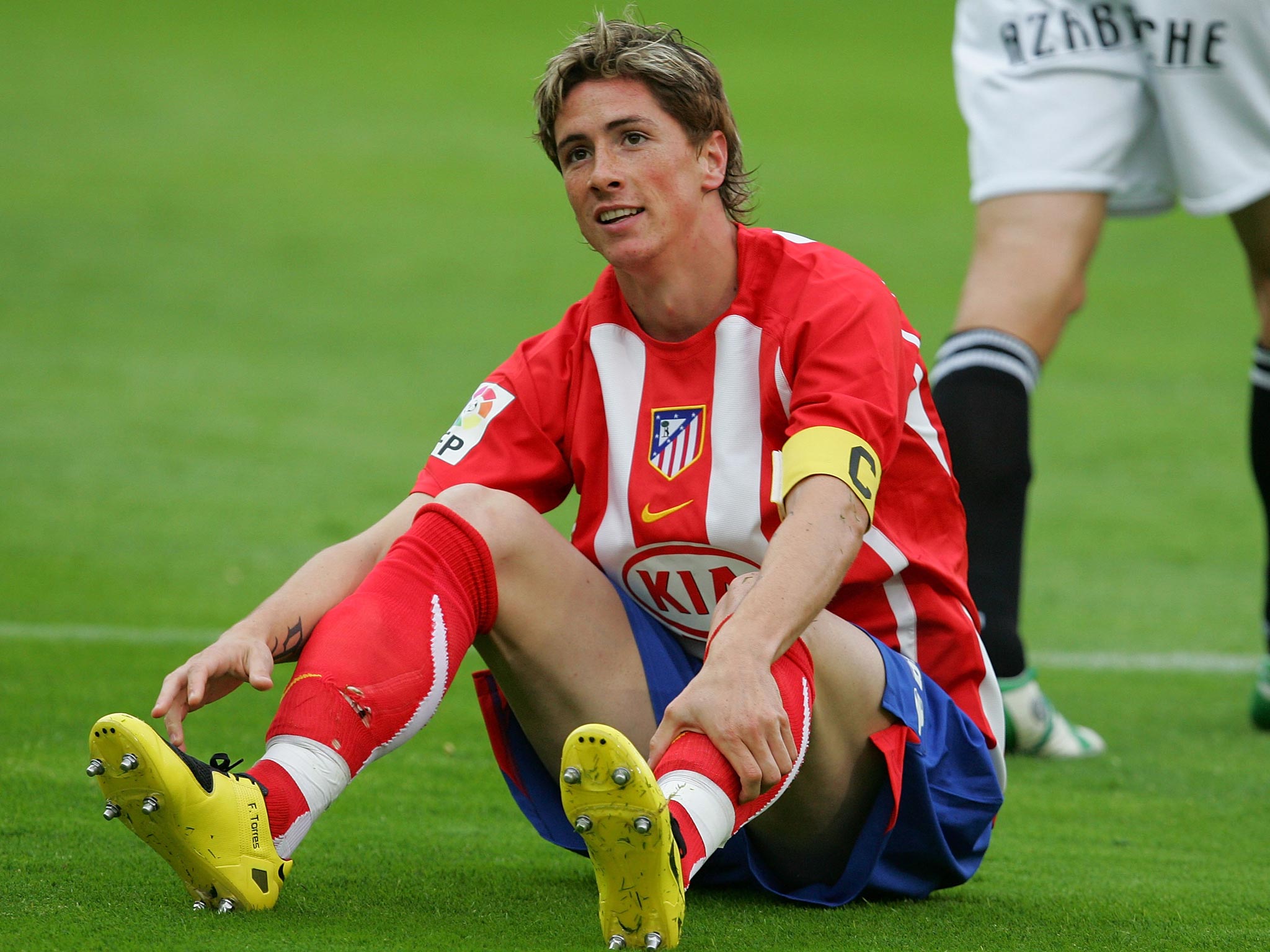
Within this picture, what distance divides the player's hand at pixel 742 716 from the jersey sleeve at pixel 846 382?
0.93 feet

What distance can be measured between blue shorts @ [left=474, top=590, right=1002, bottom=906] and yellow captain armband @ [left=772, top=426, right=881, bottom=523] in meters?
0.22

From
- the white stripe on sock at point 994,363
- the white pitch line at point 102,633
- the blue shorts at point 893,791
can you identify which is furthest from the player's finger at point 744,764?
the white pitch line at point 102,633

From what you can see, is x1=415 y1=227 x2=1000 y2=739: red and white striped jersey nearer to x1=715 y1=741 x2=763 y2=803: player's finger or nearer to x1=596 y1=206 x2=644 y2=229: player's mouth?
x1=596 y1=206 x2=644 y2=229: player's mouth

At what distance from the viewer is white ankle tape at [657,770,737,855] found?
1740 mm

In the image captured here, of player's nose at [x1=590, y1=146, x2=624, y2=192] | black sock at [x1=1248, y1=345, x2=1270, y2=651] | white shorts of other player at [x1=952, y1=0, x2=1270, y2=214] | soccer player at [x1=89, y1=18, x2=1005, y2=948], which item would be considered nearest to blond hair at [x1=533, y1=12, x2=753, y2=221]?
soccer player at [x1=89, y1=18, x2=1005, y2=948]

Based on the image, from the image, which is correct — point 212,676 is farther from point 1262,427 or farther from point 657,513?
point 1262,427

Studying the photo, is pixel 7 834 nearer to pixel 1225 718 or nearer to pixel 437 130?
pixel 1225 718

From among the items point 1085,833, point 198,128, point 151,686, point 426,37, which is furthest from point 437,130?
point 1085,833

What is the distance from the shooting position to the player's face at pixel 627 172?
7.08 ft

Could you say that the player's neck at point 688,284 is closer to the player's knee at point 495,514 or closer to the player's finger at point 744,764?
the player's knee at point 495,514

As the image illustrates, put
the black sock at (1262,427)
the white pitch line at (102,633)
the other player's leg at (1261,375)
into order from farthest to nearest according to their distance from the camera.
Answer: the white pitch line at (102,633) < the black sock at (1262,427) < the other player's leg at (1261,375)

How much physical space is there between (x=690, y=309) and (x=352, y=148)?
12.4 m

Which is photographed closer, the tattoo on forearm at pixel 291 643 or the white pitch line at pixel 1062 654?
the tattoo on forearm at pixel 291 643

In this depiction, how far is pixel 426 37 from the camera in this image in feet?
57.1
